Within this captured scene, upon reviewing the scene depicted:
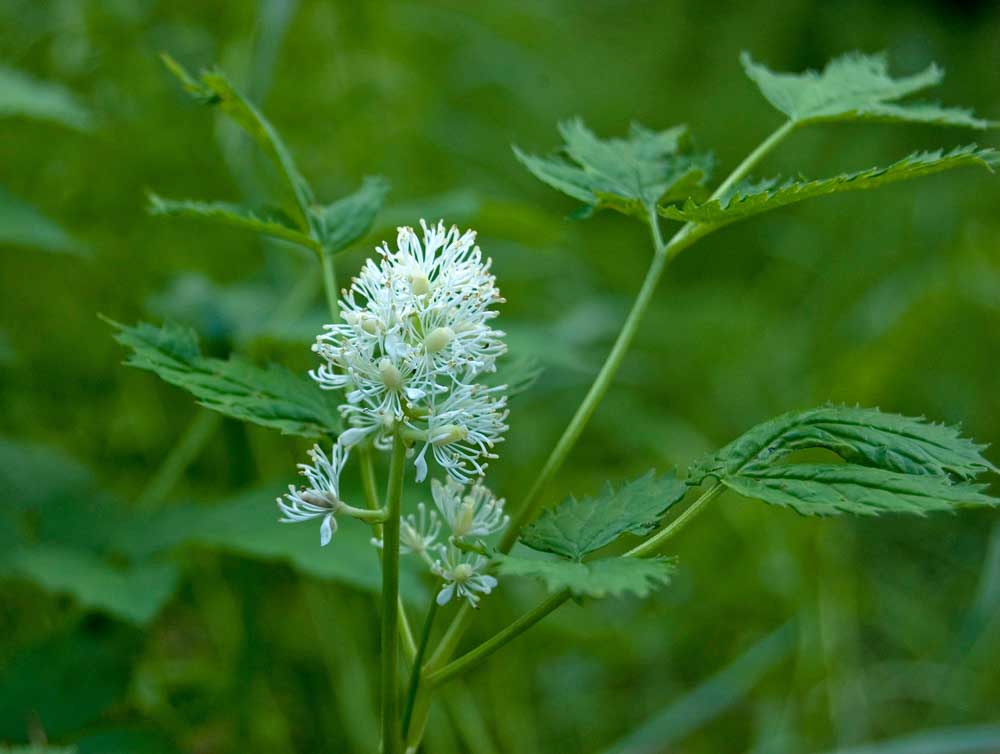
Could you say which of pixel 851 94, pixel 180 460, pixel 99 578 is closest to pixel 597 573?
pixel 851 94

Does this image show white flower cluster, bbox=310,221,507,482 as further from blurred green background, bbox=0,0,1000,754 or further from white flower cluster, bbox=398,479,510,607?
blurred green background, bbox=0,0,1000,754

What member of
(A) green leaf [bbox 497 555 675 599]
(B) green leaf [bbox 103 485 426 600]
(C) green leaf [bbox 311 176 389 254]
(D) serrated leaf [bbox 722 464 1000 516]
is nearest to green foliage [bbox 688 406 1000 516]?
(D) serrated leaf [bbox 722 464 1000 516]

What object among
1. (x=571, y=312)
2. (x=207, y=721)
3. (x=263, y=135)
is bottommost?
(x=207, y=721)

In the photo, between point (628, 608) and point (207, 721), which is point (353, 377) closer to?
point (207, 721)

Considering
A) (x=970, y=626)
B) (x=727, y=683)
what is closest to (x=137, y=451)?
(x=727, y=683)

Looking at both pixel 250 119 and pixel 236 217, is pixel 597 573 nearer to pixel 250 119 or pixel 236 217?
pixel 236 217

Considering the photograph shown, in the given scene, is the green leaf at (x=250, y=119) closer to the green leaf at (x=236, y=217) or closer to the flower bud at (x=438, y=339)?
the green leaf at (x=236, y=217)
